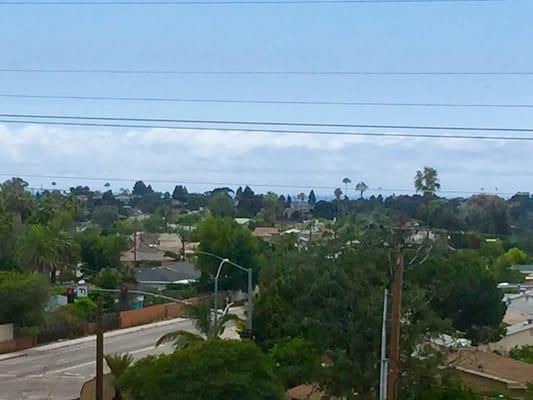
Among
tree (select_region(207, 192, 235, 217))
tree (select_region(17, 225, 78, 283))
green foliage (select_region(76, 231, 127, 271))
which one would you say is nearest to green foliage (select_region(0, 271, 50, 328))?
tree (select_region(17, 225, 78, 283))

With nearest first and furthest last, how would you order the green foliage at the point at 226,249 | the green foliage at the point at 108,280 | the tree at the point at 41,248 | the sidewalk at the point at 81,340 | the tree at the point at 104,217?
1. the sidewalk at the point at 81,340
2. the green foliage at the point at 108,280
3. the tree at the point at 41,248
4. the green foliage at the point at 226,249
5. the tree at the point at 104,217

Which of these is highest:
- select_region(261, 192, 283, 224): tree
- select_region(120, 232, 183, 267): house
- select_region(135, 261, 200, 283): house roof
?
select_region(261, 192, 283, 224): tree

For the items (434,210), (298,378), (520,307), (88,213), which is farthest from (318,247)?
(88,213)

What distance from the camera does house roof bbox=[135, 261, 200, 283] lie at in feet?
262

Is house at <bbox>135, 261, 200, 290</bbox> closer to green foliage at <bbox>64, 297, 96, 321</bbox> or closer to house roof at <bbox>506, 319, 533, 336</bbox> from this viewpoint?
green foliage at <bbox>64, 297, 96, 321</bbox>

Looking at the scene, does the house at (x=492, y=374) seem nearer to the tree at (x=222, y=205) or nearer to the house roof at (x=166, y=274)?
the house roof at (x=166, y=274)

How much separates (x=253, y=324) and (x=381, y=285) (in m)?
12.7

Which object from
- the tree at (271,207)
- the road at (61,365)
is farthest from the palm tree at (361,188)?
the road at (61,365)

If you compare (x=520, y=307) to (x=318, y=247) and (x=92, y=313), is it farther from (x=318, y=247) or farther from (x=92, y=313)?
(x=318, y=247)

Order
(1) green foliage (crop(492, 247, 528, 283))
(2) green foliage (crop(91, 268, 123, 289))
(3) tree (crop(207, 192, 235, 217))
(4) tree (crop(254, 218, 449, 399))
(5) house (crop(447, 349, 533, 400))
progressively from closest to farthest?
(4) tree (crop(254, 218, 449, 399)) < (5) house (crop(447, 349, 533, 400)) < (2) green foliage (crop(91, 268, 123, 289)) < (1) green foliage (crop(492, 247, 528, 283)) < (3) tree (crop(207, 192, 235, 217))

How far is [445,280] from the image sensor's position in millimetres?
36781

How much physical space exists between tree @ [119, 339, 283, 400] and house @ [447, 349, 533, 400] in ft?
22.6

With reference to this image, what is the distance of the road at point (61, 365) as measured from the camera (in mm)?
39781

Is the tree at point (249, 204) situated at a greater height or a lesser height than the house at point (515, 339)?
greater
